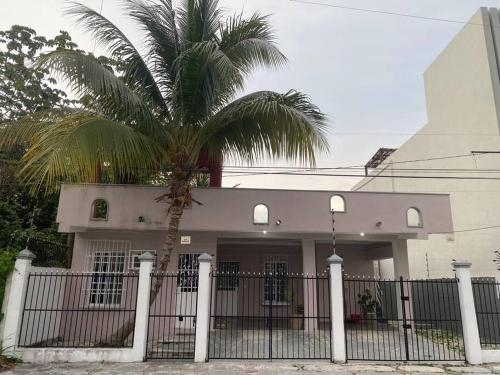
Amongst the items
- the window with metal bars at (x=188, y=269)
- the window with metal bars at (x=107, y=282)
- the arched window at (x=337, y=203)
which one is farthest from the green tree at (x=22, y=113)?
the arched window at (x=337, y=203)

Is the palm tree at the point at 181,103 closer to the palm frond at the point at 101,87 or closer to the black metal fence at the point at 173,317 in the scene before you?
the palm frond at the point at 101,87

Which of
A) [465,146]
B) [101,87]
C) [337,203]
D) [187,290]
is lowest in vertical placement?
[187,290]

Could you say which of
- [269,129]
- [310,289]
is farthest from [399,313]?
[269,129]

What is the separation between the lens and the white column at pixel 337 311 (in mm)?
8477

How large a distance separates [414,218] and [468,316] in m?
4.23

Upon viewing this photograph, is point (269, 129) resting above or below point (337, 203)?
above

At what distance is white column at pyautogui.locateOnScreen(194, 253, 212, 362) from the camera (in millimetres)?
8352

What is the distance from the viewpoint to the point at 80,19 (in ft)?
29.5

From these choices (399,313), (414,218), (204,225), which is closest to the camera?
(204,225)

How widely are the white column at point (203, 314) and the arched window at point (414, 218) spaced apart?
6781mm

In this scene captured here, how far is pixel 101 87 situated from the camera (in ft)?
27.7

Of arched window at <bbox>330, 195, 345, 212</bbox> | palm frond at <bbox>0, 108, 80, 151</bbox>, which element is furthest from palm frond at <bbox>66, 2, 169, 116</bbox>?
arched window at <bbox>330, 195, 345, 212</bbox>

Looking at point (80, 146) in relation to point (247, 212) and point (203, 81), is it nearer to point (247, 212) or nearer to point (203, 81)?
point (203, 81)

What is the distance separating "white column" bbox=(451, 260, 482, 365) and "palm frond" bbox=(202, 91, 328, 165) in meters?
4.15
